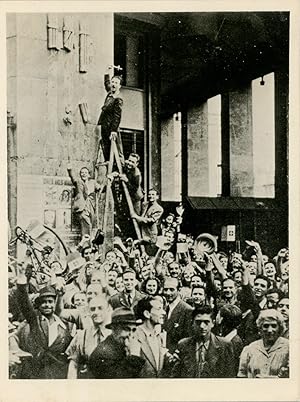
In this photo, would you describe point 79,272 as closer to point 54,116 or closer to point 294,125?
point 54,116

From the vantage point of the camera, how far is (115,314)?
124 cm

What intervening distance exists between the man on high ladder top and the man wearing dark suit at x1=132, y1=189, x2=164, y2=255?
0.10 metres

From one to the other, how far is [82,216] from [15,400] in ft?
1.16

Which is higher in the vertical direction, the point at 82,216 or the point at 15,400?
the point at 82,216

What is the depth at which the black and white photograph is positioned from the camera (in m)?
1.23

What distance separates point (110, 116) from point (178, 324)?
1.34ft

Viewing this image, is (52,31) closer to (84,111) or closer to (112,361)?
(84,111)

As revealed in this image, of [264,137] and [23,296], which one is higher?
[264,137]

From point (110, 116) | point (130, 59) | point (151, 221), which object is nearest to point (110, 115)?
point (110, 116)

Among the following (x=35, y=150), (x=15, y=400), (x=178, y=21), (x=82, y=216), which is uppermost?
(x=178, y=21)

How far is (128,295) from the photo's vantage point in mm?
1252

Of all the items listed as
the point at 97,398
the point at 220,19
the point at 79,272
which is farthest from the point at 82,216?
the point at 220,19

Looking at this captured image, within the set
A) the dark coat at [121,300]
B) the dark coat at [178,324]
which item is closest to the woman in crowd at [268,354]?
the dark coat at [178,324]

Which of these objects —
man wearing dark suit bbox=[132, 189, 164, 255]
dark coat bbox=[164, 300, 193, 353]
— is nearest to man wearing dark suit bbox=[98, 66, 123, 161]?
man wearing dark suit bbox=[132, 189, 164, 255]
